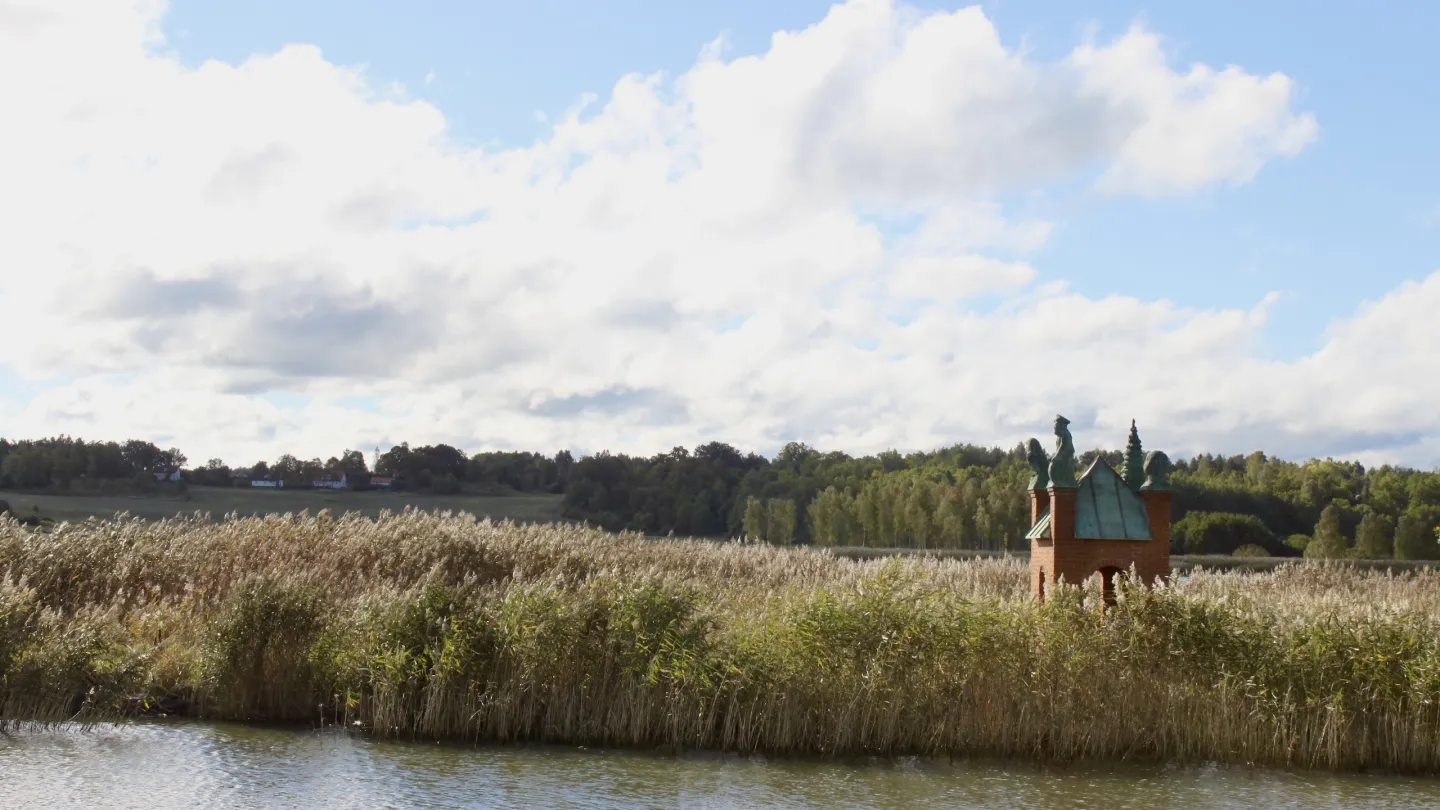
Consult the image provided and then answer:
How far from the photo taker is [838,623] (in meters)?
14.0

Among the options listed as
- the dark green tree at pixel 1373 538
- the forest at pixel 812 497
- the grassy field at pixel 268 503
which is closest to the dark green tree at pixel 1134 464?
the grassy field at pixel 268 503

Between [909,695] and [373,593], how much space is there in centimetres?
696

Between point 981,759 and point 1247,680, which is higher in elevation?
point 1247,680

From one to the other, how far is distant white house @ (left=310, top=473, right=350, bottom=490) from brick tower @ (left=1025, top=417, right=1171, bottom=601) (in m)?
66.5

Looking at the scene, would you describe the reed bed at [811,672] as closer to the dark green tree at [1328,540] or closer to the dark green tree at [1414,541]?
the dark green tree at [1328,540]

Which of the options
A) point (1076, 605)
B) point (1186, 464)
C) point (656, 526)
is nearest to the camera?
point (1076, 605)

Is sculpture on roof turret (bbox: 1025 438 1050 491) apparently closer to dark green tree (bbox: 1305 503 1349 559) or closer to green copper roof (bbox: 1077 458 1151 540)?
green copper roof (bbox: 1077 458 1151 540)

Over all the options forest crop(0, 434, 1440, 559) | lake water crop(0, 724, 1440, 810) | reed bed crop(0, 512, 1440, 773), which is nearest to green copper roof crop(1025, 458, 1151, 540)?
reed bed crop(0, 512, 1440, 773)

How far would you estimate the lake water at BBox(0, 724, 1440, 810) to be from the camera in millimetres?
11250

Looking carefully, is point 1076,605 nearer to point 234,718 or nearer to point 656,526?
point 234,718

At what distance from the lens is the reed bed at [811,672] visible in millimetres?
13586

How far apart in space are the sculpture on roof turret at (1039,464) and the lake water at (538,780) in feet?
14.0

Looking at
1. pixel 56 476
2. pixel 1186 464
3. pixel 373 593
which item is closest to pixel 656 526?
pixel 56 476

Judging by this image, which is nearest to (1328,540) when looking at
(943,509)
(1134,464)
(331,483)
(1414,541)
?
(1414,541)
